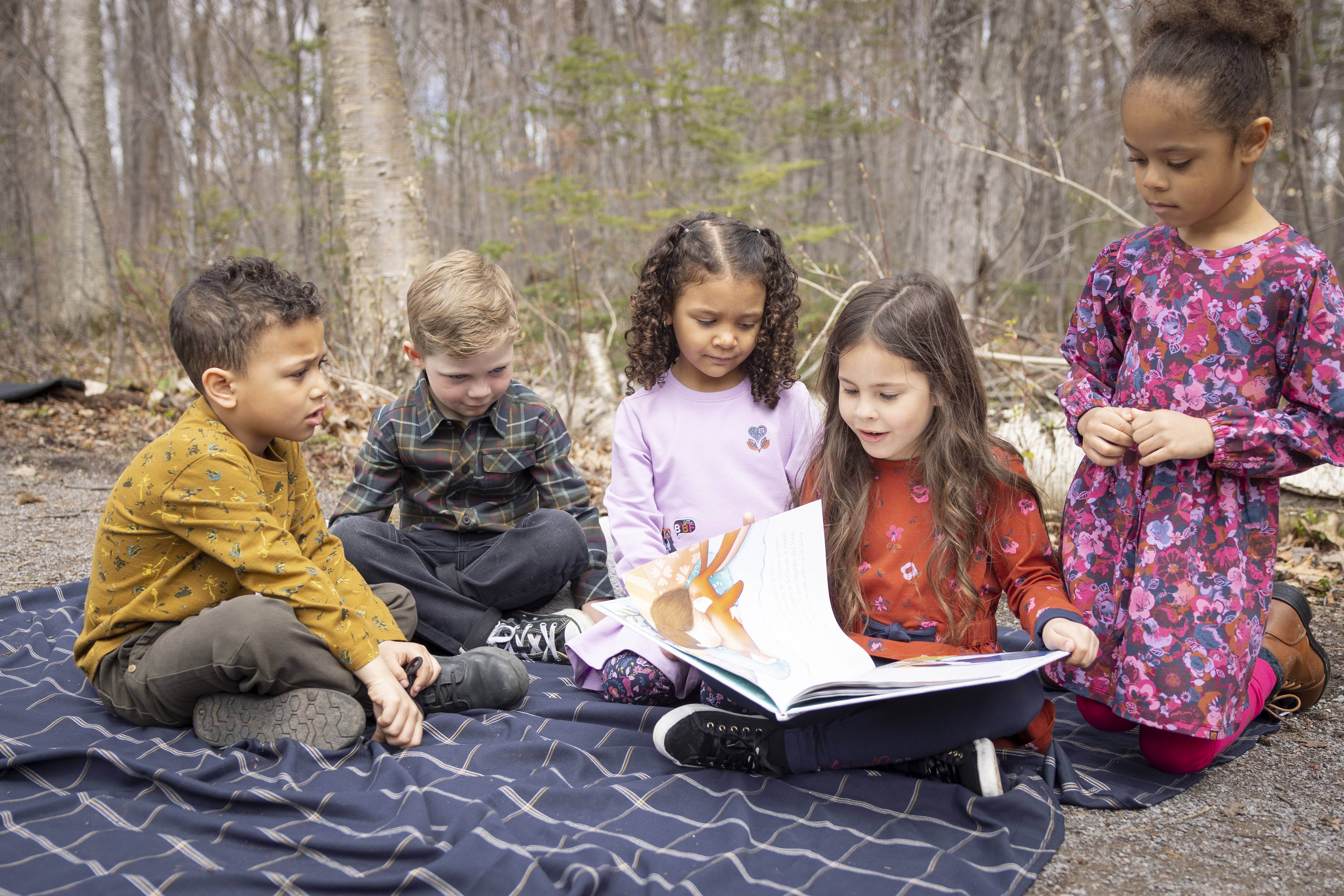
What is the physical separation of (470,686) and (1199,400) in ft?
5.80

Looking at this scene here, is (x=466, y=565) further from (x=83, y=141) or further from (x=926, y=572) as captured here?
(x=83, y=141)

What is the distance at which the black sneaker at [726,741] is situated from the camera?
1.88 m

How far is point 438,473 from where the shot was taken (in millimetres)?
2742

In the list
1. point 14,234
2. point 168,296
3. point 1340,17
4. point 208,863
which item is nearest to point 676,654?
point 208,863

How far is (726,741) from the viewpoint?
1.90 metres

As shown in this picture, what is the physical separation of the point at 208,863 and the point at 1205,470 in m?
2.04

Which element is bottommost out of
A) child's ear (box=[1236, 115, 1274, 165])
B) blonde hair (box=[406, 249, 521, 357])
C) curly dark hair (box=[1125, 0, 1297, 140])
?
blonde hair (box=[406, 249, 521, 357])

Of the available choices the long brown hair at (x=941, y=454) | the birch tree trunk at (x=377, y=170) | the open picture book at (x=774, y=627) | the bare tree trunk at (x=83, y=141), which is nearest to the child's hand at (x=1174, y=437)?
the long brown hair at (x=941, y=454)

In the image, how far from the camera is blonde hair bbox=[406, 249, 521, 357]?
2.49 metres

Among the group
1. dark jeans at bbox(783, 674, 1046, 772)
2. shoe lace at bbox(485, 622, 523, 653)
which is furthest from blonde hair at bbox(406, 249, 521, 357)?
dark jeans at bbox(783, 674, 1046, 772)

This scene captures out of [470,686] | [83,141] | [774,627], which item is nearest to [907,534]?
[774,627]

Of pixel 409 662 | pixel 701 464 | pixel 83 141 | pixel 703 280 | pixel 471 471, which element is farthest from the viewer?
pixel 83 141

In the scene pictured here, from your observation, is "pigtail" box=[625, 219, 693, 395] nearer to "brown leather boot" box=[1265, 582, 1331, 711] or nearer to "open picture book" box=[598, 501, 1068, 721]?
"open picture book" box=[598, 501, 1068, 721]

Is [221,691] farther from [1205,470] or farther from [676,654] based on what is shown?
[1205,470]
